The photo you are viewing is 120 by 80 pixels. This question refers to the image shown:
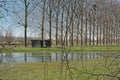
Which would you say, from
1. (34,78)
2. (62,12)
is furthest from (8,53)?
(34,78)

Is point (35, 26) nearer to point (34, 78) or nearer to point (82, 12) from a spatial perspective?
point (34, 78)

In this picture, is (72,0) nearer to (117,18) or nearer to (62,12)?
(62,12)

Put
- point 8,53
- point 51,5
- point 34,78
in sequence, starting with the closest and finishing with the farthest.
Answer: point 51,5
point 8,53
point 34,78

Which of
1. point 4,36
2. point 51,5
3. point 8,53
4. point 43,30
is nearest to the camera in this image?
point 51,5

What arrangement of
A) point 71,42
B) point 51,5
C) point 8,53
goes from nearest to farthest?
point 71,42
point 51,5
point 8,53

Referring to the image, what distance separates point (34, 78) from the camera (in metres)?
8.88

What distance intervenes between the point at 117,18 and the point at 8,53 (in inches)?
80.4

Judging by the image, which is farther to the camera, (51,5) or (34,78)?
(34,78)

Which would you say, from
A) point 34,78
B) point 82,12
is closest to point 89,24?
point 82,12

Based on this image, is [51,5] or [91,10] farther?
[51,5]

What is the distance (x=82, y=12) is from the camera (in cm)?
339

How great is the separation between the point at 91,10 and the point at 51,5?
3.12 feet

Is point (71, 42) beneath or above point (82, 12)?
beneath

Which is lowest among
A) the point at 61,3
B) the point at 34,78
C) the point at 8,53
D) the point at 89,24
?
the point at 34,78
